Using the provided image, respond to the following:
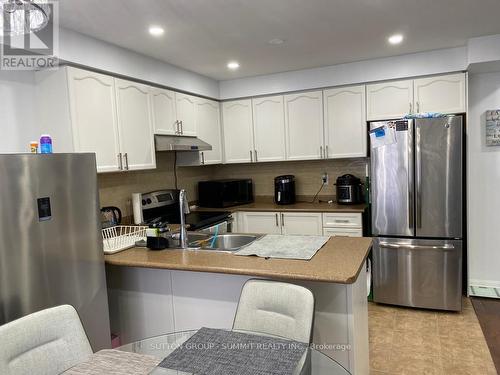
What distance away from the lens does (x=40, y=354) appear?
1410 millimetres

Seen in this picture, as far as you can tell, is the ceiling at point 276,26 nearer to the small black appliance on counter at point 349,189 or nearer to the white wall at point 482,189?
the white wall at point 482,189

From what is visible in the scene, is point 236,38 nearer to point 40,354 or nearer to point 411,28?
point 411,28

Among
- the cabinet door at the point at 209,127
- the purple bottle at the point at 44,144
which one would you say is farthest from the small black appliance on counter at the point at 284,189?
the purple bottle at the point at 44,144

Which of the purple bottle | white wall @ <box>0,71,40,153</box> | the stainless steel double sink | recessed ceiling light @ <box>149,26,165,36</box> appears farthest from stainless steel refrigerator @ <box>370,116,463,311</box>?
white wall @ <box>0,71,40,153</box>

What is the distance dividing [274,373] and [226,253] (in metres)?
1.01

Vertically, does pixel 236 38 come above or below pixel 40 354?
above

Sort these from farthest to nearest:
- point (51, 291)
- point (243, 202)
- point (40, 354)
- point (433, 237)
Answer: point (243, 202) < point (433, 237) < point (51, 291) < point (40, 354)

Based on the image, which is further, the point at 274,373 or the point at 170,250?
the point at 170,250

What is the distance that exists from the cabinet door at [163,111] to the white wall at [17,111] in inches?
37.5

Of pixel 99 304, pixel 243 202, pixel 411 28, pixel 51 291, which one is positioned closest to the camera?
pixel 51 291

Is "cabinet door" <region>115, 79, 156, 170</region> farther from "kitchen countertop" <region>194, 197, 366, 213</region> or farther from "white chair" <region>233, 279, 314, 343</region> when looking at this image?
"white chair" <region>233, 279, 314, 343</region>

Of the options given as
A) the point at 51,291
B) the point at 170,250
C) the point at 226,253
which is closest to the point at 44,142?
the point at 51,291

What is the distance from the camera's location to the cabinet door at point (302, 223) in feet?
12.4

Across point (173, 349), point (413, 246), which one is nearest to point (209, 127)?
point (413, 246)
